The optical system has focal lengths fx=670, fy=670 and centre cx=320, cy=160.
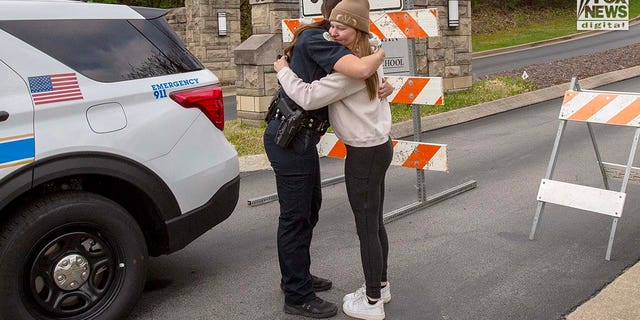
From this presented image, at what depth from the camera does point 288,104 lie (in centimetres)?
404

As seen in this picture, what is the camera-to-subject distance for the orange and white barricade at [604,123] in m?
5.11

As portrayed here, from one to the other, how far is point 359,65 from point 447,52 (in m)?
10.4

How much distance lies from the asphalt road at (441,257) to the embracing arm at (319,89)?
1.37 m

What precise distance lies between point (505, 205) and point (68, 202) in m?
4.37

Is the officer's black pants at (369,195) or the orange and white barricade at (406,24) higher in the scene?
the orange and white barricade at (406,24)

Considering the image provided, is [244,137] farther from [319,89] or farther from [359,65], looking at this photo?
[359,65]

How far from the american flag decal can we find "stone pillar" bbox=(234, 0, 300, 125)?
7.48m

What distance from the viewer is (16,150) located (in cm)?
358

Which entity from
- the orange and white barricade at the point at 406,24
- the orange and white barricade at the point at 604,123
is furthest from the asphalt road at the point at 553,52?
the orange and white barricade at the point at 604,123

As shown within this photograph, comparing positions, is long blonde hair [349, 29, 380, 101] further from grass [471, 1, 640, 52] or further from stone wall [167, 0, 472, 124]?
grass [471, 1, 640, 52]

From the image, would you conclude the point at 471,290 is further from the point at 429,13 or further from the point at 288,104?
the point at 429,13

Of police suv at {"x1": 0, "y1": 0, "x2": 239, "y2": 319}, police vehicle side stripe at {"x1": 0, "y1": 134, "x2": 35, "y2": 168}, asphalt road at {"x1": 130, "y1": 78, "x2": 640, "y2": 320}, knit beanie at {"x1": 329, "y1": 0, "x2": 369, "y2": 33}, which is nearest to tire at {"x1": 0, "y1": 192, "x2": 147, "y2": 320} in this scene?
police suv at {"x1": 0, "y1": 0, "x2": 239, "y2": 319}

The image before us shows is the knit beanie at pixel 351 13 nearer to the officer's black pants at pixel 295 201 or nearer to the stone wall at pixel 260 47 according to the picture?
the officer's black pants at pixel 295 201

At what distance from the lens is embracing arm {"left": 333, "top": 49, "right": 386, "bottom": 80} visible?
3.71 metres
